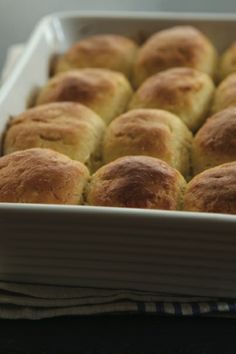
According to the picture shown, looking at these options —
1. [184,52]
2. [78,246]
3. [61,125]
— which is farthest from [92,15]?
[78,246]

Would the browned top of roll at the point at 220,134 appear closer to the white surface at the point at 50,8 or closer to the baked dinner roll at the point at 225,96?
the baked dinner roll at the point at 225,96

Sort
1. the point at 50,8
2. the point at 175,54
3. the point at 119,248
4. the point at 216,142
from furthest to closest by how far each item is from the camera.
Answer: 1. the point at 50,8
2. the point at 175,54
3. the point at 216,142
4. the point at 119,248

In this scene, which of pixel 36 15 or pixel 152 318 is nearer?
pixel 152 318

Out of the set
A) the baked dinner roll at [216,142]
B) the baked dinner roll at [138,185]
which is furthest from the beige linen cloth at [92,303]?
the baked dinner roll at [216,142]

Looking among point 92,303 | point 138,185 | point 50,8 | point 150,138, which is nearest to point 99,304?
point 92,303

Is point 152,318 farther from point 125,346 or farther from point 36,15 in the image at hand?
point 36,15

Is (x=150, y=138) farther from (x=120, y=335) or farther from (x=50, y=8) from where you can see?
(x=50, y=8)
